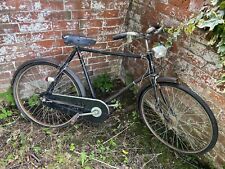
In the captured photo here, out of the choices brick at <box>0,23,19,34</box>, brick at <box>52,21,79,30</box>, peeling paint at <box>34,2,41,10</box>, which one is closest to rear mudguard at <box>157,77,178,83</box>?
brick at <box>52,21,79,30</box>

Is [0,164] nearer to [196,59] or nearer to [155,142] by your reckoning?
[155,142]

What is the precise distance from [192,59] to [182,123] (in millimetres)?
746

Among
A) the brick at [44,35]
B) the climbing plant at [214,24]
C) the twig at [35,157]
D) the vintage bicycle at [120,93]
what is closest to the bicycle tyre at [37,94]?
the vintage bicycle at [120,93]

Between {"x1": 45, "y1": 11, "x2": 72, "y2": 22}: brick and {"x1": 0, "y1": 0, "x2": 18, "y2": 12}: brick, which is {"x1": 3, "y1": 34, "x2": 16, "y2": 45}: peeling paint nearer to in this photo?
{"x1": 0, "y1": 0, "x2": 18, "y2": 12}: brick

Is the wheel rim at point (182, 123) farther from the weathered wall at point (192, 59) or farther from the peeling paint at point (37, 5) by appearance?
the peeling paint at point (37, 5)

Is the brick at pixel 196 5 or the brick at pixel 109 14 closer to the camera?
the brick at pixel 196 5

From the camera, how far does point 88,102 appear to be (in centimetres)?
258

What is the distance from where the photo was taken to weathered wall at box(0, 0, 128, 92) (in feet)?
8.02

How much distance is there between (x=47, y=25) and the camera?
2.61m

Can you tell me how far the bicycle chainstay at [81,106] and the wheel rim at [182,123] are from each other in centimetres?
46

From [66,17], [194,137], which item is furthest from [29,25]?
[194,137]

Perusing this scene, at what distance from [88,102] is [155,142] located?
88cm

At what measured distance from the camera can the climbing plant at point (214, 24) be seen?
1.86 m

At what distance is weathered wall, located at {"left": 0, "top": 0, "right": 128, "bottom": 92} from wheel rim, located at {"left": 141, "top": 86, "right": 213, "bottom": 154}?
3.26 feet
